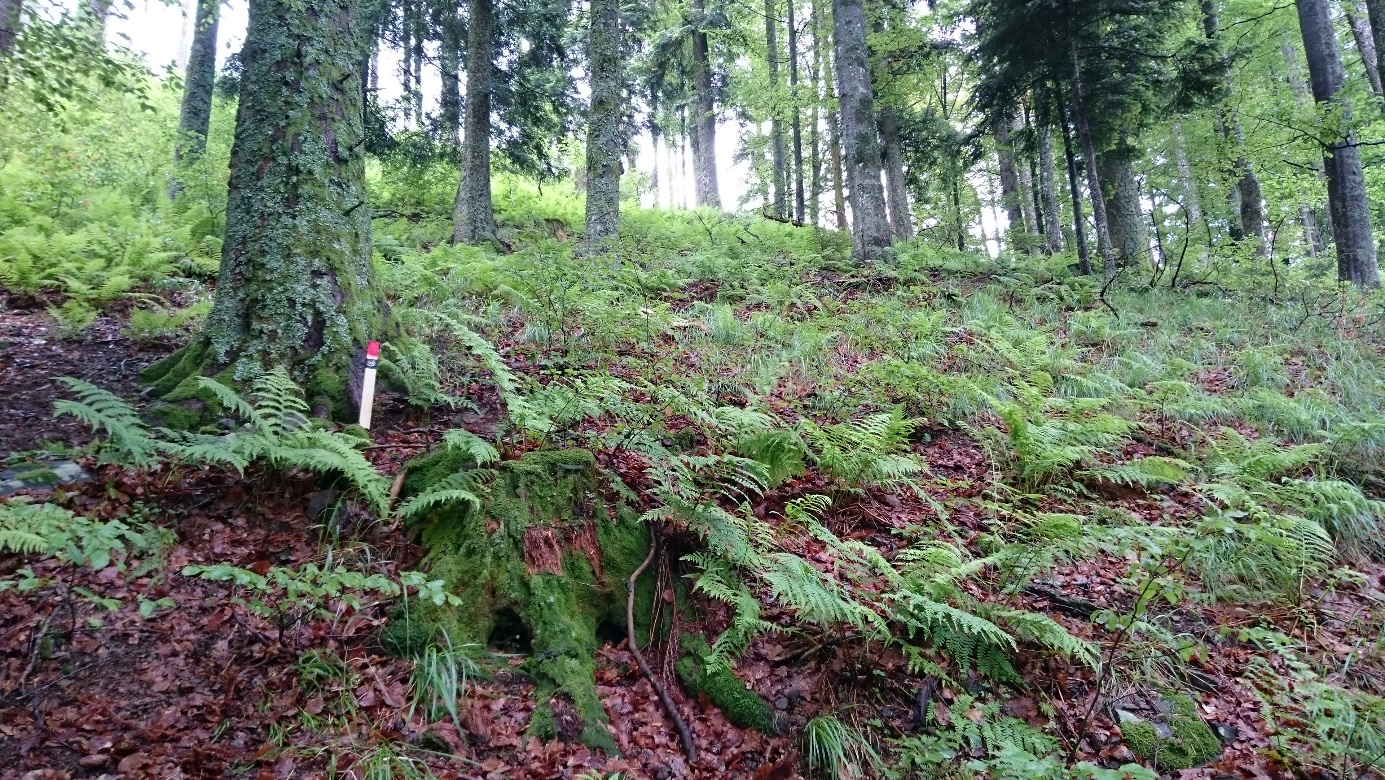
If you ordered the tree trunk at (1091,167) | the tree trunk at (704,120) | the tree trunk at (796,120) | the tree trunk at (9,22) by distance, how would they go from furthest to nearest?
the tree trunk at (704,120)
the tree trunk at (796,120)
the tree trunk at (1091,167)
the tree trunk at (9,22)

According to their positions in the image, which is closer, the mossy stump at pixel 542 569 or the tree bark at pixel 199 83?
the mossy stump at pixel 542 569

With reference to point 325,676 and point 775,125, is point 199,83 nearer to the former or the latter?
point 325,676

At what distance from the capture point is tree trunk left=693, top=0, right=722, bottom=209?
1902 cm

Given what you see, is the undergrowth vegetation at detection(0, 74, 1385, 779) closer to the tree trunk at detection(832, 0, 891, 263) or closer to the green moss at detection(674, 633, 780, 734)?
the green moss at detection(674, 633, 780, 734)

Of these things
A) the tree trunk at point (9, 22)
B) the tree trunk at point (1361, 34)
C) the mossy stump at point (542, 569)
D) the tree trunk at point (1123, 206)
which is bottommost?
the mossy stump at point (542, 569)

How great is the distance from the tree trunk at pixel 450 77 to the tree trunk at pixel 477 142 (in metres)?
1.63

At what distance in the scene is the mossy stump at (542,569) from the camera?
2.77 meters

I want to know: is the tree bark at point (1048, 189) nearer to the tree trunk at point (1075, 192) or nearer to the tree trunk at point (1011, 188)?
the tree trunk at point (1075, 192)

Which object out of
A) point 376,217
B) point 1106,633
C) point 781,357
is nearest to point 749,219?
point 376,217

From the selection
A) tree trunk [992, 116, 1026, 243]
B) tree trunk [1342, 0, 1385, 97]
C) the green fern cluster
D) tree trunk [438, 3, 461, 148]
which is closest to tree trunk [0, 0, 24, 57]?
the green fern cluster

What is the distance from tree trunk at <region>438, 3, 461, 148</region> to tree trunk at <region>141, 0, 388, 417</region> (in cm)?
938

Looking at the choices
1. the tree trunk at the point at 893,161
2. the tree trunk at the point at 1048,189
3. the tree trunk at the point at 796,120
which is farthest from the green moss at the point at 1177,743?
the tree trunk at the point at 796,120

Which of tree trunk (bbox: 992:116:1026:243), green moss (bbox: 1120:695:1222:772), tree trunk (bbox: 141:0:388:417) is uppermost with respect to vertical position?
tree trunk (bbox: 992:116:1026:243)

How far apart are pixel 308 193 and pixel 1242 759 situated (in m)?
5.82
